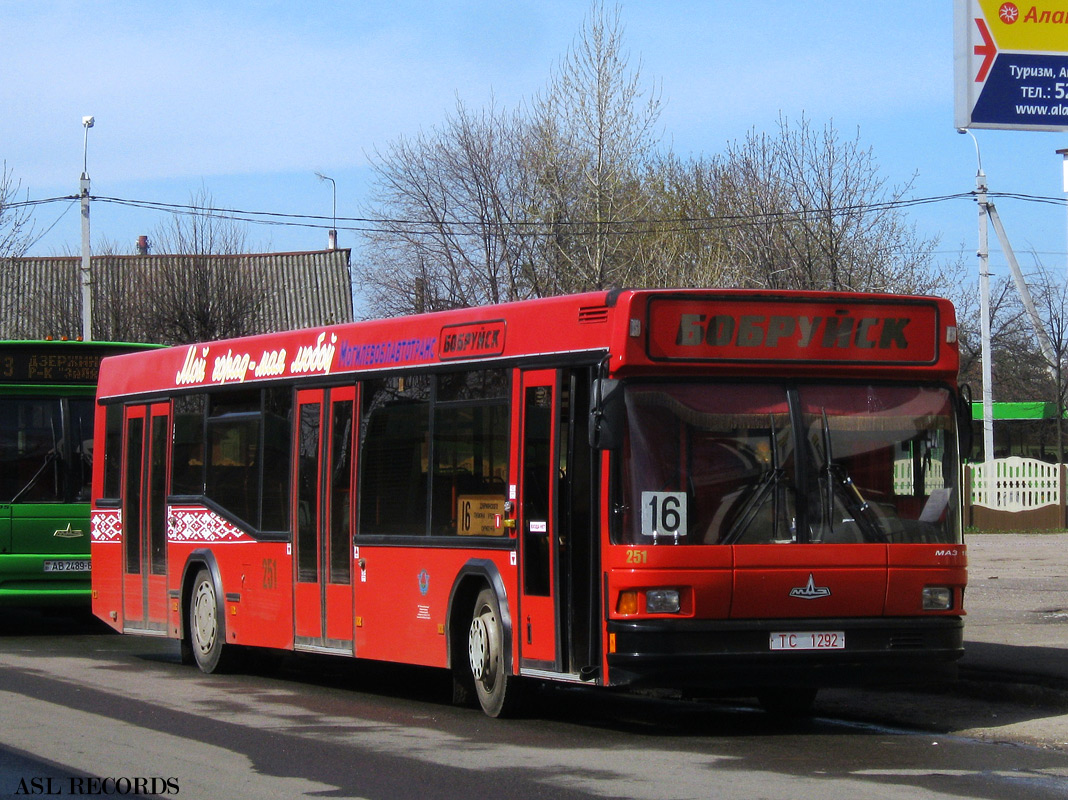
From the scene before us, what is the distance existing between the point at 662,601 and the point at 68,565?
9.69 meters

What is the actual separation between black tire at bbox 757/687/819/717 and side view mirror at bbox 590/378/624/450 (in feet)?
8.63

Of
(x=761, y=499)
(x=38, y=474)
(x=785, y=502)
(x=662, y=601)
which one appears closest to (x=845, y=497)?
(x=785, y=502)

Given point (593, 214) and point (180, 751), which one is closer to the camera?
point (180, 751)

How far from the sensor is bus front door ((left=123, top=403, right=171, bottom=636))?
1485 cm

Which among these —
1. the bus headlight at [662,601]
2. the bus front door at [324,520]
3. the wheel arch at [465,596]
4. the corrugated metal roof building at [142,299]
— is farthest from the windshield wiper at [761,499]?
the corrugated metal roof building at [142,299]

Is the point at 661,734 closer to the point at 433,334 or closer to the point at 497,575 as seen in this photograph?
the point at 497,575

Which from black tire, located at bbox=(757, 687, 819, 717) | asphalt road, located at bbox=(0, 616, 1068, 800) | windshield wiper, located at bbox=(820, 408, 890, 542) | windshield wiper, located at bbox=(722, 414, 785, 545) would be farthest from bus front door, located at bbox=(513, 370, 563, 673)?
black tire, located at bbox=(757, 687, 819, 717)

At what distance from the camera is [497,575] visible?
1018cm

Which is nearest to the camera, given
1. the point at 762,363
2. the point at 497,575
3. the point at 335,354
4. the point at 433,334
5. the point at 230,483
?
the point at 762,363

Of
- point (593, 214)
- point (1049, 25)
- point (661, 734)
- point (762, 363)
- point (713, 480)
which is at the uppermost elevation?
point (593, 214)

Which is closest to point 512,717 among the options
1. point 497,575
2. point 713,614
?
point 497,575

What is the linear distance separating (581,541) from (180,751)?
8.34ft

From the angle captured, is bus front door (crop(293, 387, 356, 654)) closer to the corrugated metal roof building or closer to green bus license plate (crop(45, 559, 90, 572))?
green bus license plate (crop(45, 559, 90, 572))

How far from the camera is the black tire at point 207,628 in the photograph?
13781mm
